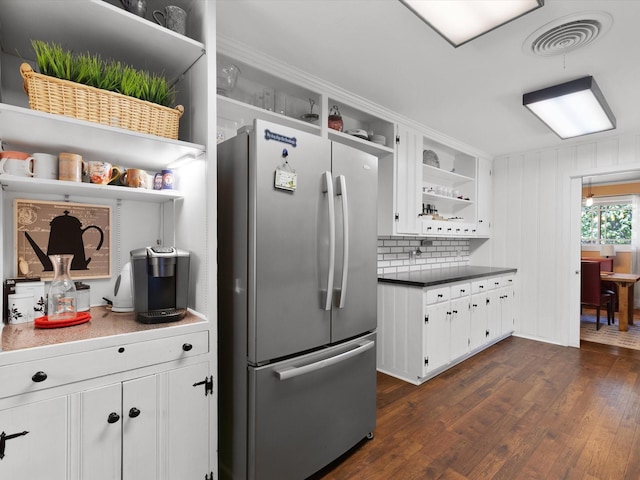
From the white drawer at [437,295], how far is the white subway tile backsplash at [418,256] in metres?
0.63

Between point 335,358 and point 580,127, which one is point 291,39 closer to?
point 335,358

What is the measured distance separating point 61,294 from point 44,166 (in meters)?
0.54

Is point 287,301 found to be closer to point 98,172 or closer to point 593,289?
point 98,172

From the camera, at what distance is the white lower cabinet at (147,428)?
1260 millimetres

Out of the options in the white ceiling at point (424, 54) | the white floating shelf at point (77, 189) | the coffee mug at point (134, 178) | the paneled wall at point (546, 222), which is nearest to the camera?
the white floating shelf at point (77, 189)

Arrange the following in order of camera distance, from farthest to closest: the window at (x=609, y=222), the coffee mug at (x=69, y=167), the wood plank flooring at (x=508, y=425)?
the window at (x=609, y=222)
the wood plank flooring at (x=508, y=425)
the coffee mug at (x=69, y=167)

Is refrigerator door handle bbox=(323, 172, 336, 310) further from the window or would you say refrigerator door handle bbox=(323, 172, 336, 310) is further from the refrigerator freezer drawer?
the window

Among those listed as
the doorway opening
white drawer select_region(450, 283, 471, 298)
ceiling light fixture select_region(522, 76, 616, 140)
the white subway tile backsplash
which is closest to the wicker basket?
the white subway tile backsplash

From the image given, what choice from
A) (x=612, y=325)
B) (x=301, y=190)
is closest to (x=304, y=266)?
(x=301, y=190)

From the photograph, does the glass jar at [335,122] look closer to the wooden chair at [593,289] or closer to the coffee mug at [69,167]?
the coffee mug at [69,167]

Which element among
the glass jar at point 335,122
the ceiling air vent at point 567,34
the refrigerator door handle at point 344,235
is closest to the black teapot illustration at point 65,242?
the refrigerator door handle at point 344,235

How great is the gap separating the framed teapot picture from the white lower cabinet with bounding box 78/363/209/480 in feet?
2.39

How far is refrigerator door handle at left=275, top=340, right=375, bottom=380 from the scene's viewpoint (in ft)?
5.29

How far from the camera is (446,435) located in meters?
2.26
